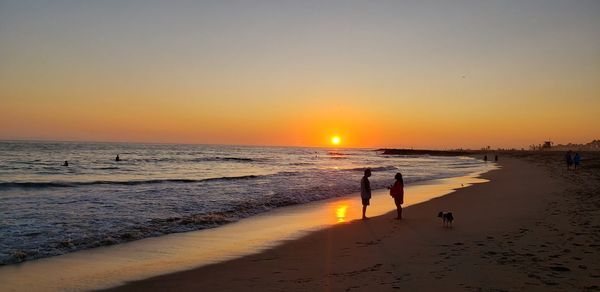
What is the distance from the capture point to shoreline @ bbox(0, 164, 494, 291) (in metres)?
7.70

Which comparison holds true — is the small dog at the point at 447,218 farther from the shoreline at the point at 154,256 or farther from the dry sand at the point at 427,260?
the shoreline at the point at 154,256

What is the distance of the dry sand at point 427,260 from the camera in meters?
6.70

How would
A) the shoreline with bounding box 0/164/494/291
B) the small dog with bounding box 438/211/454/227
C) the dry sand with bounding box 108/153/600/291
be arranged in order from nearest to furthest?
the dry sand with bounding box 108/153/600/291 < the shoreline with bounding box 0/164/494/291 < the small dog with bounding box 438/211/454/227

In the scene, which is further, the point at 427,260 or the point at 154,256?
the point at 154,256

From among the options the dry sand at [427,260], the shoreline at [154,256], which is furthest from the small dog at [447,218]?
the shoreline at [154,256]

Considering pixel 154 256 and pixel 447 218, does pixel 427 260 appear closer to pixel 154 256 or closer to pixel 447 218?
pixel 447 218

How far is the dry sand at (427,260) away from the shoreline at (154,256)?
1.87ft

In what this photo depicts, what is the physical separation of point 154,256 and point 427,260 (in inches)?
226

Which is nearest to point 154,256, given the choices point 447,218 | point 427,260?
point 427,260

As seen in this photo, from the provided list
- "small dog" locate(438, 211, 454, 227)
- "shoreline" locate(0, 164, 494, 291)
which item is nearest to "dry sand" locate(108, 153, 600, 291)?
"small dog" locate(438, 211, 454, 227)

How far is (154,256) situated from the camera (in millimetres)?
9602

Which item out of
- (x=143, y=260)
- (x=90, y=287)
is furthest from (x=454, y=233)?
(x=90, y=287)

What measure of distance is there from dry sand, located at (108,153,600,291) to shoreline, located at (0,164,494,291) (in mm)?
570

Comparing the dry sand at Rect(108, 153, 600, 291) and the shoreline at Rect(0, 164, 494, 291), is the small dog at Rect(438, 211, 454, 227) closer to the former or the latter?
the dry sand at Rect(108, 153, 600, 291)
